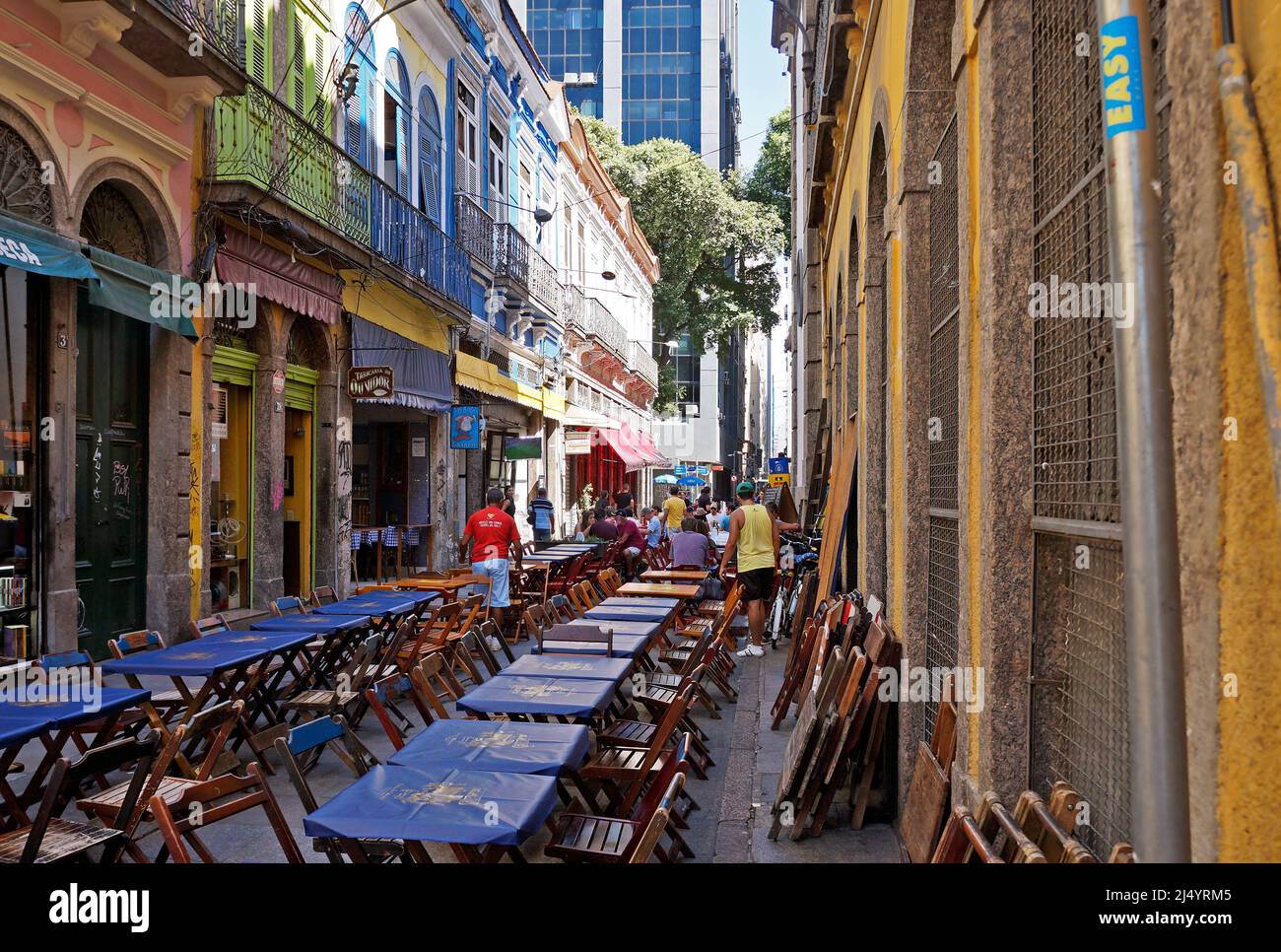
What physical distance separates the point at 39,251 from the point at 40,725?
4858mm

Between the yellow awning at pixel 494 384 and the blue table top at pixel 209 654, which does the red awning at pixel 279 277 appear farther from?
the blue table top at pixel 209 654

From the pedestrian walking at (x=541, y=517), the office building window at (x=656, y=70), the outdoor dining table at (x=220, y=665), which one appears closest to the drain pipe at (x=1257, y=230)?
the outdoor dining table at (x=220, y=665)

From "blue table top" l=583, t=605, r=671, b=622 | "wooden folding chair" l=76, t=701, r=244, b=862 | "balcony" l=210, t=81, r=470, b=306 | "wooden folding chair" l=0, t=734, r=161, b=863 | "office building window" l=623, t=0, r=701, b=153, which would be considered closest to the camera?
"wooden folding chair" l=0, t=734, r=161, b=863

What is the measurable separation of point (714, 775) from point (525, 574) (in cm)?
670

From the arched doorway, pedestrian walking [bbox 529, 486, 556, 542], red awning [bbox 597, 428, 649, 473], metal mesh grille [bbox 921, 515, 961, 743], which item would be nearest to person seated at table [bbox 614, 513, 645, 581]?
pedestrian walking [bbox 529, 486, 556, 542]

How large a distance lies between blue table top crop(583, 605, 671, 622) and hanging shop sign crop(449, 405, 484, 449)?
889 cm

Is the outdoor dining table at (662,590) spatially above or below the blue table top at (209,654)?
below

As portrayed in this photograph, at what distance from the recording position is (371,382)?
14.8m

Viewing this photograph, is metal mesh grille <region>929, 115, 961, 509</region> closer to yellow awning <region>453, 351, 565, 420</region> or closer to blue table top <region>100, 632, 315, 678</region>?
blue table top <region>100, 632, 315, 678</region>

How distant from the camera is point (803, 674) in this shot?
26.6 feet

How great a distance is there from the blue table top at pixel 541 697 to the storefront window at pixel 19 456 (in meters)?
4.87

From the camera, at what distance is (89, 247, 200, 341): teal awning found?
9062mm

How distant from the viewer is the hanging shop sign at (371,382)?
48.5 feet
